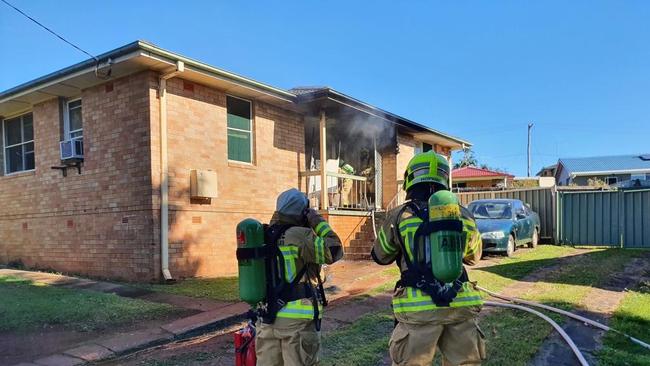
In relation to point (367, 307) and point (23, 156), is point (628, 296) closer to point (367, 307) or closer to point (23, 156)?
point (367, 307)

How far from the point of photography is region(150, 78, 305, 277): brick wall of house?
8.91 m

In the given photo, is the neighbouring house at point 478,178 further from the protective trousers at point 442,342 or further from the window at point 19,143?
the protective trousers at point 442,342

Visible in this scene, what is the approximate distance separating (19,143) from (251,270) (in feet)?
36.4

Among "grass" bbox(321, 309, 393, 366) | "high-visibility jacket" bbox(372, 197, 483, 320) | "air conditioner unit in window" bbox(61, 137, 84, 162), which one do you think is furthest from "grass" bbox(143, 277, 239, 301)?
"high-visibility jacket" bbox(372, 197, 483, 320)

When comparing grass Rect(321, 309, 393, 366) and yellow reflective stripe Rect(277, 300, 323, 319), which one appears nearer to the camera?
yellow reflective stripe Rect(277, 300, 323, 319)

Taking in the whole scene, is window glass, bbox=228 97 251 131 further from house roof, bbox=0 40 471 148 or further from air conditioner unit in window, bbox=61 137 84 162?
air conditioner unit in window, bbox=61 137 84 162

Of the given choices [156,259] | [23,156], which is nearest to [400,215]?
[156,259]

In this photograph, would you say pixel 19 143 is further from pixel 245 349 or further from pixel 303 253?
pixel 303 253

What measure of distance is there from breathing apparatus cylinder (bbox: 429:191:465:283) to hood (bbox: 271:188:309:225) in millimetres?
858

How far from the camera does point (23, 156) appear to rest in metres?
11.4

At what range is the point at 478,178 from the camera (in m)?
31.0

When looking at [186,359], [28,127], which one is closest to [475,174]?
[28,127]

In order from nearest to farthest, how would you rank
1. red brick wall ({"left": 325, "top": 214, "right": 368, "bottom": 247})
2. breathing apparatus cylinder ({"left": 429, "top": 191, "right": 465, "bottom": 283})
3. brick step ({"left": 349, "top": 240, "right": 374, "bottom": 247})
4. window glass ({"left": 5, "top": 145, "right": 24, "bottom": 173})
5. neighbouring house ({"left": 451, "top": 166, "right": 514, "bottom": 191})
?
breathing apparatus cylinder ({"left": 429, "top": 191, "right": 465, "bottom": 283}) < red brick wall ({"left": 325, "top": 214, "right": 368, "bottom": 247}) < window glass ({"left": 5, "top": 145, "right": 24, "bottom": 173}) < brick step ({"left": 349, "top": 240, "right": 374, "bottom": 247}) < neighbouring house ({"left": 451, "top": 166, "right": 514, "bottom": 191})

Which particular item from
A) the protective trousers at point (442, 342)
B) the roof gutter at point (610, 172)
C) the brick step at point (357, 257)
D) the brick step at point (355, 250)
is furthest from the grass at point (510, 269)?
the roof gutter at point (610, 172)
